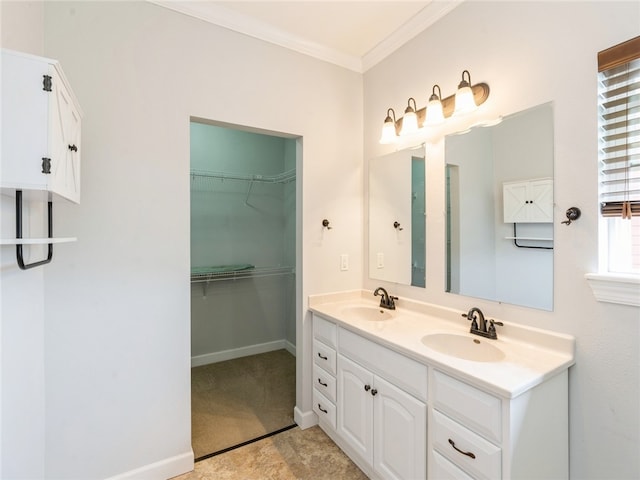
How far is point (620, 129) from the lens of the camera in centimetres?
120

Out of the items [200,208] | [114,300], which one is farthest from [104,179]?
[200,208]

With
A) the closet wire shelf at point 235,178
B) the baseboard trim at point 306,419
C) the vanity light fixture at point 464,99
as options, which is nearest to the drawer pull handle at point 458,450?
the baseboard trim at point 306,419

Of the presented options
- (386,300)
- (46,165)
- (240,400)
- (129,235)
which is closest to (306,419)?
(240,400)

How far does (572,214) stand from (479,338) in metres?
→ 0.69

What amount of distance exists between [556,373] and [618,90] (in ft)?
3.69

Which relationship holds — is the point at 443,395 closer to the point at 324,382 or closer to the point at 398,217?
the point at 324,382

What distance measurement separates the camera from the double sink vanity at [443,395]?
3.58 ft

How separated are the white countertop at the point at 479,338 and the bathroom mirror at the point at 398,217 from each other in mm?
254

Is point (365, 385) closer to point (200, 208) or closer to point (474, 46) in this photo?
point (474, 46)

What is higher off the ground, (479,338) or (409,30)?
(409,30)

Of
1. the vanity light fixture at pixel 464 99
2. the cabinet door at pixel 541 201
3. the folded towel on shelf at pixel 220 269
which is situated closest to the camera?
the cabinet door at pixel 541 201

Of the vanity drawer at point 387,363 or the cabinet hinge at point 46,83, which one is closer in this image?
the cabinet hinge at point 46,83

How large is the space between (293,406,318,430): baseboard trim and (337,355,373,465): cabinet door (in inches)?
14.7

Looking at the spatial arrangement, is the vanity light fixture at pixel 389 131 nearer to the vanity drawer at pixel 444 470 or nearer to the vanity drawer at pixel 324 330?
the vanity drawer at pixel 324 330
